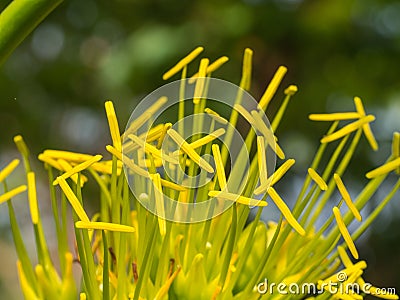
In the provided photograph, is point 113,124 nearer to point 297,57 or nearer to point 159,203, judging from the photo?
point 159,203

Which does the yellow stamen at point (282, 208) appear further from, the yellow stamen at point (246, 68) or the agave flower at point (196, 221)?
the yellow stamen at point (246, 68)

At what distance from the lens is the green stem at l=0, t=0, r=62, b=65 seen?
0.40m

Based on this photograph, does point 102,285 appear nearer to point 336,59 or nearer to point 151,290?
point 151,290

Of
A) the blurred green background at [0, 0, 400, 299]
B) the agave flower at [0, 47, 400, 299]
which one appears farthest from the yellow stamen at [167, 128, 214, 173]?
the blurred green background at [0, 0, 400, 299]

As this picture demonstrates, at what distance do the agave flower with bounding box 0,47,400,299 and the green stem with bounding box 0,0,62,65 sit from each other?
3.4 inches

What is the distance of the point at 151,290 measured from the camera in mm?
502

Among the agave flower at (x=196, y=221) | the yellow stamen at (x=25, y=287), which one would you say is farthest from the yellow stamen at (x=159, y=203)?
the yellow stamen at (x=25, y=287)

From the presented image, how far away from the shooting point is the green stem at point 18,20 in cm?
40

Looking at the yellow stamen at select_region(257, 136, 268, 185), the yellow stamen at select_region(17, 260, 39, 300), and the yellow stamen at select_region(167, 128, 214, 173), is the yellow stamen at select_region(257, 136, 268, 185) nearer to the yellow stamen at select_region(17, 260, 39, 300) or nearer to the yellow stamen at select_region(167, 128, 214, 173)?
the yellow stamen at select_region(167, 128, 214, 173)

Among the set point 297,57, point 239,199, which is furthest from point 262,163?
point 297,57

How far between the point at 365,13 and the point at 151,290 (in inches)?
34.5

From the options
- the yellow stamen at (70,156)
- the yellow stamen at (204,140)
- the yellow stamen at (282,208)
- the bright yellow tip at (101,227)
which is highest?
the yellow stamen at (204,140)
